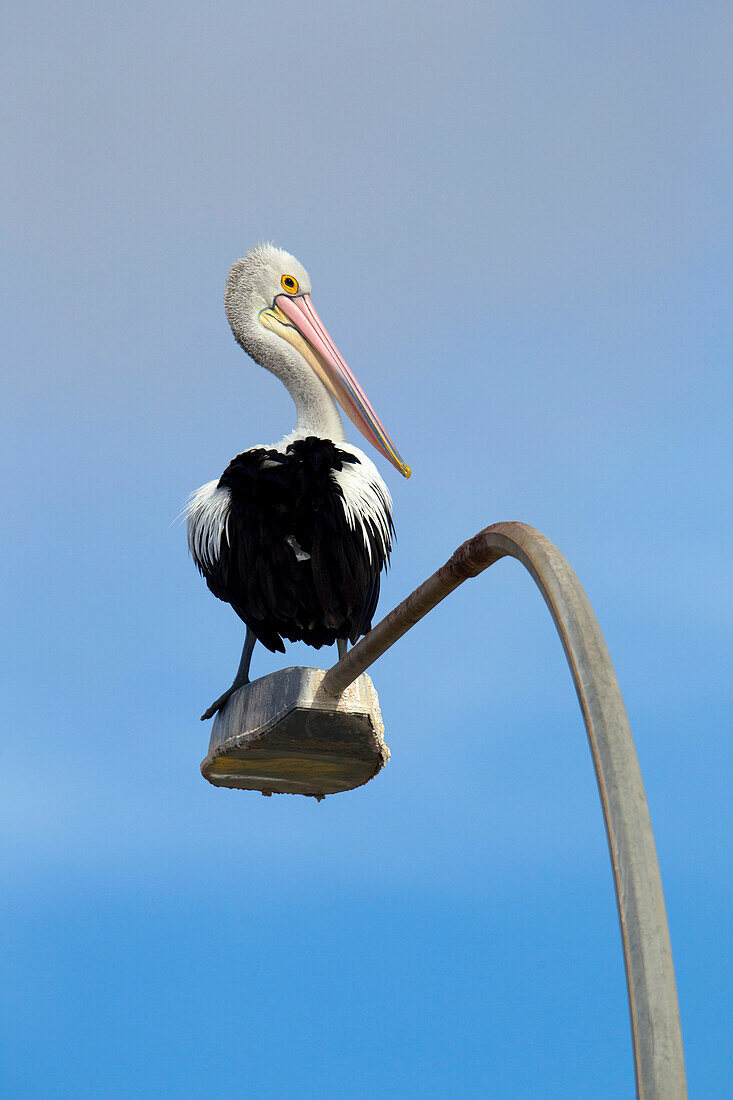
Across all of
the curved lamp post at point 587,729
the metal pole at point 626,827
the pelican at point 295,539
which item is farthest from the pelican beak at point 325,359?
the metal pole at point 626,827

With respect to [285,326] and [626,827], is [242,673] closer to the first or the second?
[285,326]

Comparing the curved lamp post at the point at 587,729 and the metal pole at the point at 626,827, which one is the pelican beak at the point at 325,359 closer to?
the curved lamp post at the point at 587,729

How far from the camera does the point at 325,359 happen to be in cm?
860

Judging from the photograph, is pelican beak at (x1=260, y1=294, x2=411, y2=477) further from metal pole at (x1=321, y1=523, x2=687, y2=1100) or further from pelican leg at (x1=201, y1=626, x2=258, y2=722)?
metal pole at (x1=321, y1=523, x2=687, y2=1100)

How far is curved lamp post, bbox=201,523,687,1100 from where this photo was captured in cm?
276

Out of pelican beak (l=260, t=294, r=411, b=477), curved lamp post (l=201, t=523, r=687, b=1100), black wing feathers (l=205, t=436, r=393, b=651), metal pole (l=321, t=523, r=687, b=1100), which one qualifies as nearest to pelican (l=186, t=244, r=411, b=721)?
black wing feathers (l=205, t=436, r=393, b=651)

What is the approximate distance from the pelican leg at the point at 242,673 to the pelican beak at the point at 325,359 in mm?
1545

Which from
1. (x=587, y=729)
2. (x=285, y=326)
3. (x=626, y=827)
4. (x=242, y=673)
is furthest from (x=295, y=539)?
(x=626, y=827)

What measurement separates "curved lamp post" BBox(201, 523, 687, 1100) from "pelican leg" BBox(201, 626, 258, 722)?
420 millimetres

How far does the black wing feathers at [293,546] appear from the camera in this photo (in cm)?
695

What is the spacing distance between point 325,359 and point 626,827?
6.09 meters

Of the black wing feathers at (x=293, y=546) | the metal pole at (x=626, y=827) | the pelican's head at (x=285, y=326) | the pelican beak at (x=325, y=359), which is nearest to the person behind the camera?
the metal pole at (x=626, y=827)

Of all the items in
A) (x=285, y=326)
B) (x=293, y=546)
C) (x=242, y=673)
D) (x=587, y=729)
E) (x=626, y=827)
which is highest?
(x=285, y=326)

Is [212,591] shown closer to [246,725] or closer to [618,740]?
[246,725]
